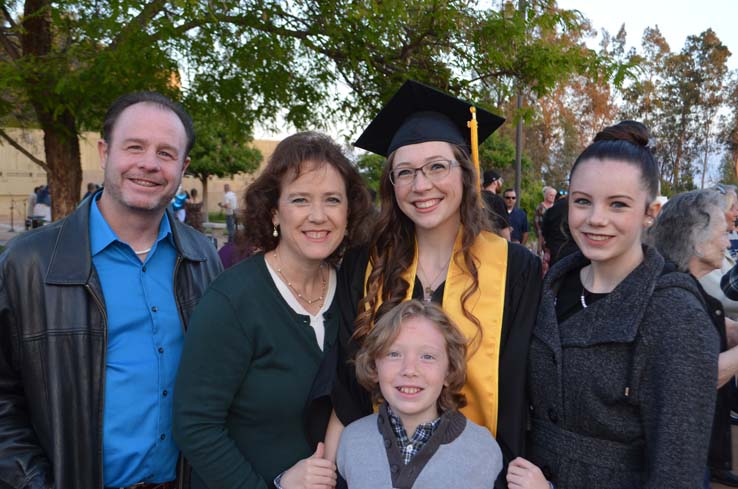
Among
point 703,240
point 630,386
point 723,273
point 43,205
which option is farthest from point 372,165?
point 630,386

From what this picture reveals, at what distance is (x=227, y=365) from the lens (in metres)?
1.97

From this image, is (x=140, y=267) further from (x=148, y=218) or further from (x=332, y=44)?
(x=332, y=44)

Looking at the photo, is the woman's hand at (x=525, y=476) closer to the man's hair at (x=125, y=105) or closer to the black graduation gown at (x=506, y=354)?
the black graduation gown at (x=506, y=354)

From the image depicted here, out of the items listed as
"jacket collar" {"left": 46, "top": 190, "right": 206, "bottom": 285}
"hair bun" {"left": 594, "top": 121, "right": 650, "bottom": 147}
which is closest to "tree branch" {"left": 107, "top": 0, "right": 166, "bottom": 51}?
"jacket collar" {"left": 46, "top": 190, "right": 206, "bottom": 285}

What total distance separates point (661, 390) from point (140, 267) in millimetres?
1808

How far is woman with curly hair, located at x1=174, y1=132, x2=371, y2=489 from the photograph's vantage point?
1969 mm

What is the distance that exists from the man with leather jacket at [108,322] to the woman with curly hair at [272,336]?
0.72ft

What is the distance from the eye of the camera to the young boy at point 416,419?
73.6 inches

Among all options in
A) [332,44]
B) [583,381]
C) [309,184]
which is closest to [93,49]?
[332,44]

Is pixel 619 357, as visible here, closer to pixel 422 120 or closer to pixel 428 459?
pixel 428 459

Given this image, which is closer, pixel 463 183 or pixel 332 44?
pixel 463 183

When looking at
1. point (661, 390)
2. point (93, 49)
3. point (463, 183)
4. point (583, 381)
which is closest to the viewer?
point (661, 390)

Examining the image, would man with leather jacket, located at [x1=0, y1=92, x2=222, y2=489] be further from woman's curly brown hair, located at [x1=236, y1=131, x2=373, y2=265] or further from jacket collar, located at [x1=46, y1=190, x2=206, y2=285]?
woman's curly brown hair, located at [x1=236, y1=131, x2=373, y2=265]

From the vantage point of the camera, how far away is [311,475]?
1.99m
